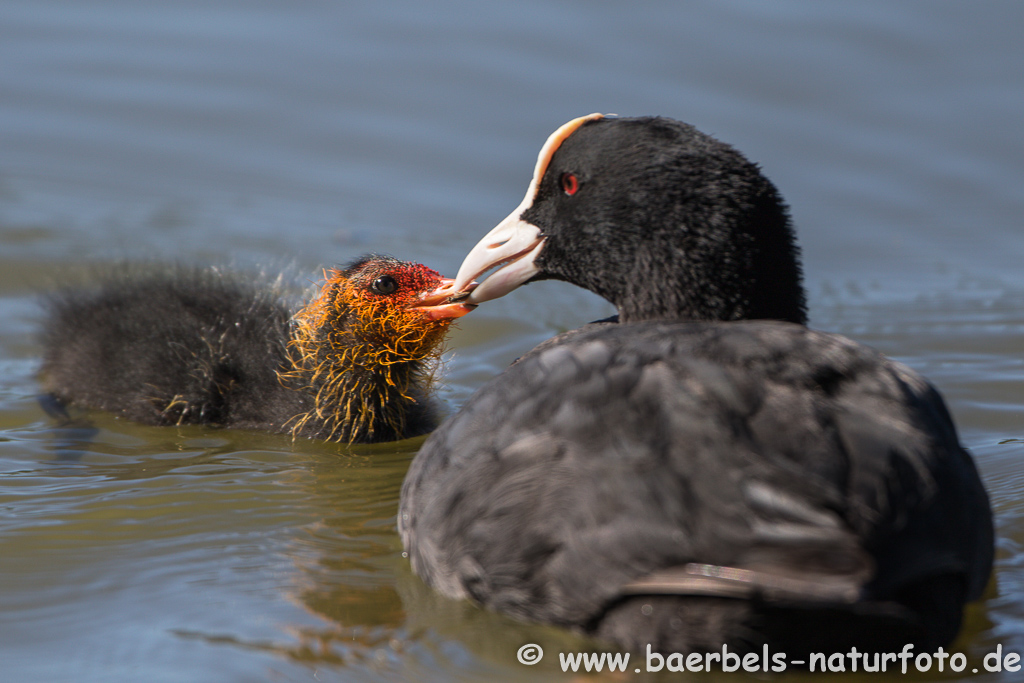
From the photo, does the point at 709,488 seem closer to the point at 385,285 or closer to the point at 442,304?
the point at 442,304

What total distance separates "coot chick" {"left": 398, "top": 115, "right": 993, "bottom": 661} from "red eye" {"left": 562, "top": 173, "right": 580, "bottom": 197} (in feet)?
2.32

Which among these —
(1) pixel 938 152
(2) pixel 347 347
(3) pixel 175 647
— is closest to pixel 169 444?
(2) pixel 347 347

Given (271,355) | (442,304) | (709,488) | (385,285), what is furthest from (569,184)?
(271,355)

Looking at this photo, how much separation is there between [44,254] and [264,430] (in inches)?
108

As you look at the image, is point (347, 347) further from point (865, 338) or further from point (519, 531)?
point (865, 338)

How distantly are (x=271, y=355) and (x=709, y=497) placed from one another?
299 cm

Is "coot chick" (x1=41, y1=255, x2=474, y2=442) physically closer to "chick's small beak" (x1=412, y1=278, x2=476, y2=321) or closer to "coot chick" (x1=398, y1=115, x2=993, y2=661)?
"chick's small beak" (x1=412, y1=278, x2=476, y2=321)

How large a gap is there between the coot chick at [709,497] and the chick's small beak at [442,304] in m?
1.26

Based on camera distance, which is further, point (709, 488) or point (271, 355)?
point (271, 355)

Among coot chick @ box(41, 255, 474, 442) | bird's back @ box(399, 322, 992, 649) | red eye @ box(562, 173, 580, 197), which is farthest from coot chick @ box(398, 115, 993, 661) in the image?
coot chick @ box(41, 255, 474, 442)

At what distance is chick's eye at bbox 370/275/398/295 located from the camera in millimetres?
4922

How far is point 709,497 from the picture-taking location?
8.59ft

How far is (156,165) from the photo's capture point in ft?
26.2

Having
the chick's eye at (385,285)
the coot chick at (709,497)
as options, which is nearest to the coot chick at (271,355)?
the chick's eye at (385,285)
